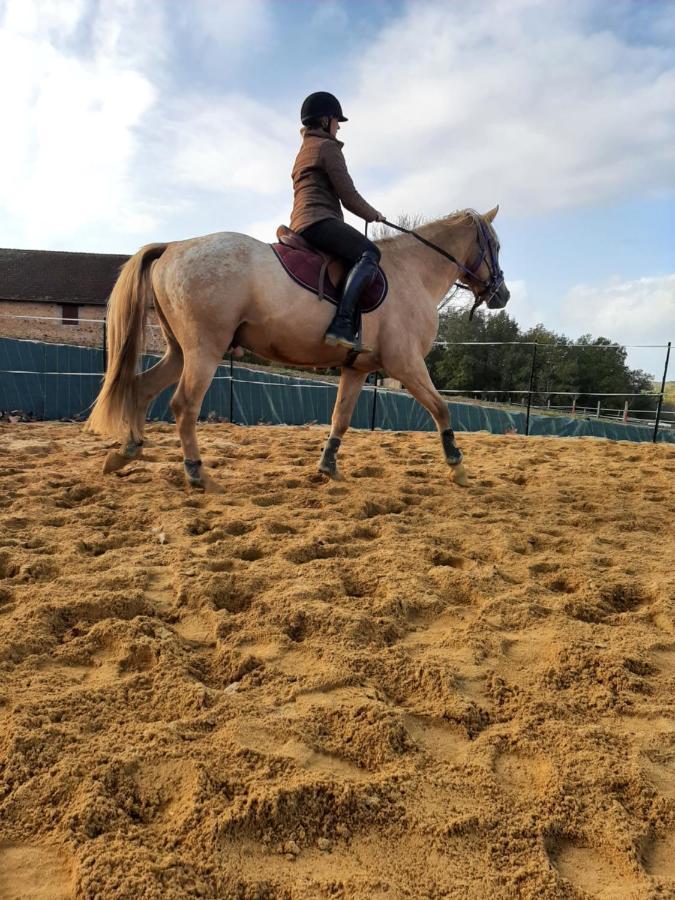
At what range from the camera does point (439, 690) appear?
2.02 meters

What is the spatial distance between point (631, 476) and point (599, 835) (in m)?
4.96

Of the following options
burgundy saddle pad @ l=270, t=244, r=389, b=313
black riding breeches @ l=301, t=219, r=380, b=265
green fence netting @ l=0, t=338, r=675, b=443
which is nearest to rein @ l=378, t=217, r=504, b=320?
black riding breeches @ l=301, t=219, r=380, b=265

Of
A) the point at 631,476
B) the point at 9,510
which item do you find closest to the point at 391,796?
the point at 9,510

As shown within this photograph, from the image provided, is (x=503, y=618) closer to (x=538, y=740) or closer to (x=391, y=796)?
(x=538, y=740)

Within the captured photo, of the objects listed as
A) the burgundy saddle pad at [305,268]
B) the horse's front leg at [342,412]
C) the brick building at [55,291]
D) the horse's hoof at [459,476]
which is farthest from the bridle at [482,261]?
the brick building at [55,291]

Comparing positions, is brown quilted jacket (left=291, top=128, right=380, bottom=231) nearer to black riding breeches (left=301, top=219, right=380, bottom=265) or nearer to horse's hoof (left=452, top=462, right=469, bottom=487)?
black riding breeches (left=301, top=219, right=380, bottom=265)

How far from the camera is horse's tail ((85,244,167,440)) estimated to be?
195 inches

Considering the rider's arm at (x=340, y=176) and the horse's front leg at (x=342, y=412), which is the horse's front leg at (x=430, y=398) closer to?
the horse's front leg at (x=342, y=412)

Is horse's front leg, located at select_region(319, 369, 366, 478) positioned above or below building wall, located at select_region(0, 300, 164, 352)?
below

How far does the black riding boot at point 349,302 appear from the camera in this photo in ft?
15.8

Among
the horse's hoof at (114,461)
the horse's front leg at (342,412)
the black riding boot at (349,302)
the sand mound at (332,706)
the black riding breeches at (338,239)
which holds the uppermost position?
the black riding breeches at (338,239)

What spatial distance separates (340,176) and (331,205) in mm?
239

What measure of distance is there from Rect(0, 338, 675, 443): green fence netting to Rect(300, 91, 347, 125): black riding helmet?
24.7ft

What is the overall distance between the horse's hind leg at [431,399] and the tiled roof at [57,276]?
29352mm
